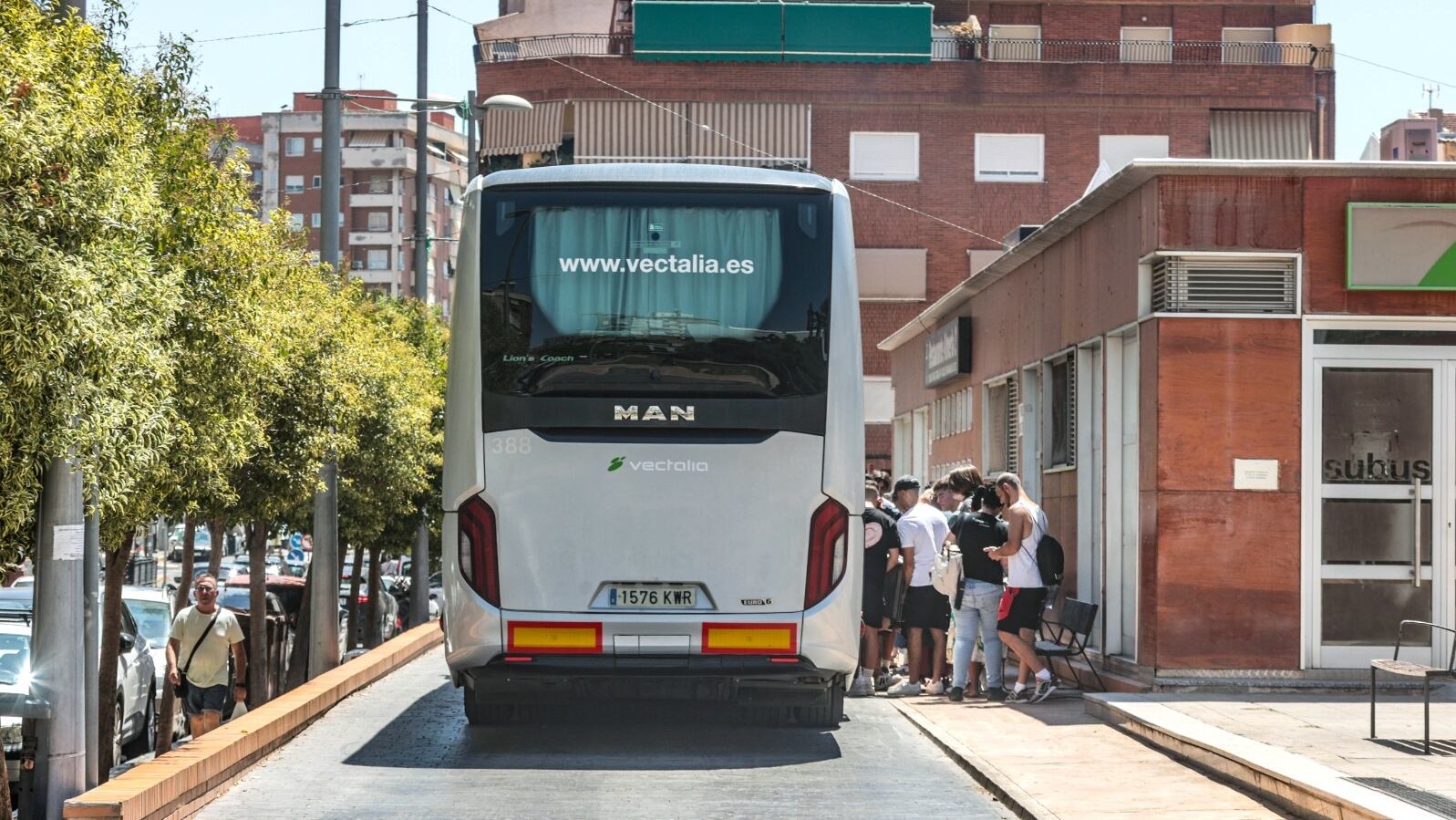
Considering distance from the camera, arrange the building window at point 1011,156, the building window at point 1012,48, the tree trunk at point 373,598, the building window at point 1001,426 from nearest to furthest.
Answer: the building window at point 1001,426 < the tree trunk at point 373,598 < the building window at point 1011,156 < the building window at point 1012,48

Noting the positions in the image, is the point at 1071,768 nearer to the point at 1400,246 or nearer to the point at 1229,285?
the point at 1229,285

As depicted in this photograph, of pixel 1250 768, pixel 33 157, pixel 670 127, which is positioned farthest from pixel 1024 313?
pixel 670 127

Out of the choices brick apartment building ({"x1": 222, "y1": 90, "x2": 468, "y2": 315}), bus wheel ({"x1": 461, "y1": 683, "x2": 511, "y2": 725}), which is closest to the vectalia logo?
→ bus wheel ({"x1": 461, "y1": 683, "x2": 511, "y2": 725})

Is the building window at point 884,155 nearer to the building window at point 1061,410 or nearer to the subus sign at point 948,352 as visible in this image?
the subus sign at point 948,352

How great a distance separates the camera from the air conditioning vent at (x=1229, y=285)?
1466cm

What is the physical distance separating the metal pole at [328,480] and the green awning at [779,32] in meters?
34.5

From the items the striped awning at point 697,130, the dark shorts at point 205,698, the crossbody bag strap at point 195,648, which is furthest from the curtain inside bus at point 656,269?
the striped awning at point 697,130

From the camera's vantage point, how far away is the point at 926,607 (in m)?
16.3

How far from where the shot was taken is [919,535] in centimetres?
1625

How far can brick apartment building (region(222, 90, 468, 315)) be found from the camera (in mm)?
118938

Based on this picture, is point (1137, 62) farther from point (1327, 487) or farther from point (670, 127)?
point (1327, 487)

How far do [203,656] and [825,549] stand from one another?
772cm

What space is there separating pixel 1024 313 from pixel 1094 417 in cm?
313

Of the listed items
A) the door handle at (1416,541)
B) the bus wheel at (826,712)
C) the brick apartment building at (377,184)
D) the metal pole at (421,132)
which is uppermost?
the brick apartment building at (377,184)
